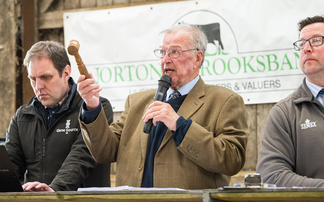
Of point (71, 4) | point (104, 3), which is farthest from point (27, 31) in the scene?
point (104, 3)

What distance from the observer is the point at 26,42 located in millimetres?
4172

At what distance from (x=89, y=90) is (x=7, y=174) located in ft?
1.83

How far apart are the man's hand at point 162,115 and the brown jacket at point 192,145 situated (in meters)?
0.09

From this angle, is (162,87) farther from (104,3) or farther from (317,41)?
(104,3)

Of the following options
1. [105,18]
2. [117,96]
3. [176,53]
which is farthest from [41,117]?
[105,18]

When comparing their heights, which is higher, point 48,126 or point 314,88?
point 314,88

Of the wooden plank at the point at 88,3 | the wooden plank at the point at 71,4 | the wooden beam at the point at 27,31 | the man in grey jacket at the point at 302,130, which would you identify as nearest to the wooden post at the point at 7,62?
the wooden beam at the point at 27,31

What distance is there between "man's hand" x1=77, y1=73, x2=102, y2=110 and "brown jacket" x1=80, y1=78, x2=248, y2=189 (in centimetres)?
9

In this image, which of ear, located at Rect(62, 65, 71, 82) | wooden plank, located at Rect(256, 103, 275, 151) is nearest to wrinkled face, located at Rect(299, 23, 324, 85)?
wooden plank, located at Rect(256, 103, 275, 151)

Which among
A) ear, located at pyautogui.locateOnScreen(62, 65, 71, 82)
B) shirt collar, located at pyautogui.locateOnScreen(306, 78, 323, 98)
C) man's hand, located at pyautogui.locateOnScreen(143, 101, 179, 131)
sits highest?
ear, located at pyautogui.locateOnScreen(62, 65, 71, 82)

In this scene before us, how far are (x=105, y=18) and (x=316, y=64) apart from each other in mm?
2294

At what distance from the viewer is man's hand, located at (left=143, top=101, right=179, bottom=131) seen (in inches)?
80.7

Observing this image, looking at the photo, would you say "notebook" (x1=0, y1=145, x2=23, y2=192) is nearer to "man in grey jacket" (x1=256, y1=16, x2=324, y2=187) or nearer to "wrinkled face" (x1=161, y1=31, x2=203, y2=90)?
"wrinkled face" (x1=161, y1=31, x2=203, y2=90)

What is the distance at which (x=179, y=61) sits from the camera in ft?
7.92
